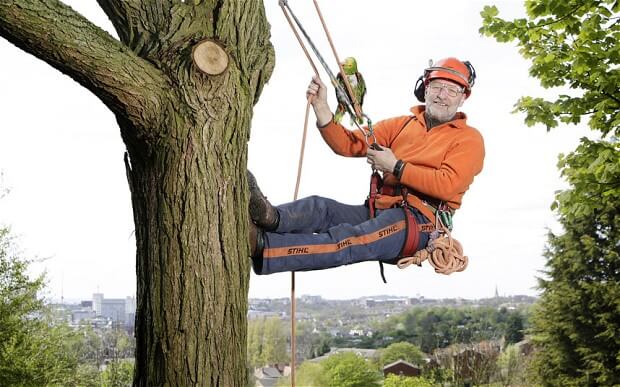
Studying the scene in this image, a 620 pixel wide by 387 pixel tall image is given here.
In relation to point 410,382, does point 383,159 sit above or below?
above

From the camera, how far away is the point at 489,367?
113 feet

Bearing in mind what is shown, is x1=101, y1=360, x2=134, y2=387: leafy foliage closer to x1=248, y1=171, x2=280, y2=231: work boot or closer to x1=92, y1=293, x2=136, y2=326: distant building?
x1=92, y1=293, x2=136, y2=326: distant building

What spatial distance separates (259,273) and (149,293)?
0.61 metres

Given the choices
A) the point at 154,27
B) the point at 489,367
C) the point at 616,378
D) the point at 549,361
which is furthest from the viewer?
the point at 489,367

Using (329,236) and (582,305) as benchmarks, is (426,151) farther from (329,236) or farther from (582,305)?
(582,305)

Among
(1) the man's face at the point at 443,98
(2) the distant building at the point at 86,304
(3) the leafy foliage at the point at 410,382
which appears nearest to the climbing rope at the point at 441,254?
(1) the man's face at the point at 443,98

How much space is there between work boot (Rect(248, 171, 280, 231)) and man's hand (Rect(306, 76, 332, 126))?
692mm

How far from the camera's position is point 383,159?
406 centimetres

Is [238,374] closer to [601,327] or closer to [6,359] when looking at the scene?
[6,359]

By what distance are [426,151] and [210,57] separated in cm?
140

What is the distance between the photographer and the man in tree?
150 inches

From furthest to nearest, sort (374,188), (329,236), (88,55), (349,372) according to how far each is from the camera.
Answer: (349,372) < (374,188) < (329,236) < (88,55)

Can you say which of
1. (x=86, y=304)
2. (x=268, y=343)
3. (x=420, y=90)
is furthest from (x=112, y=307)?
(x=420, y=90)

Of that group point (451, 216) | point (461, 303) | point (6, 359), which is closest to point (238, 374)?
point (451, 216)
